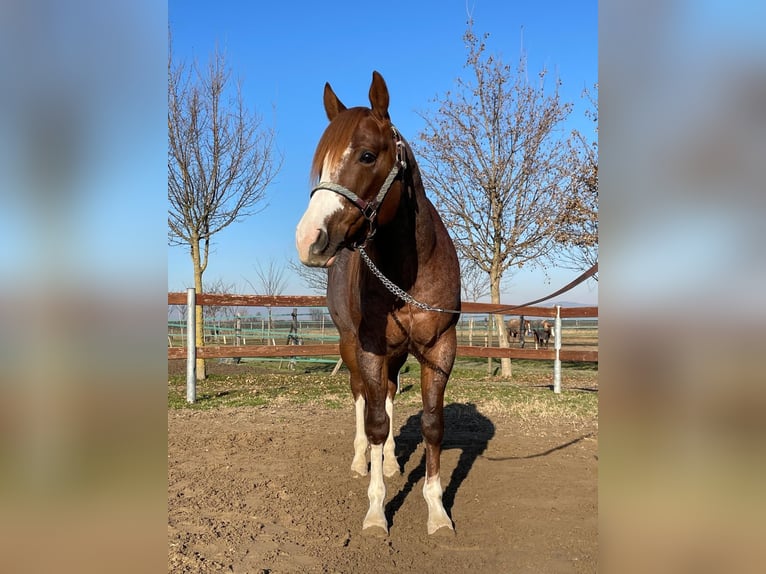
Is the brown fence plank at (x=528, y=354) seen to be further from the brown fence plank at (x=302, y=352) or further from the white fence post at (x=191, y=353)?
the white fence post at (x=191, y=353)

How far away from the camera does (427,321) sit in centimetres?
322

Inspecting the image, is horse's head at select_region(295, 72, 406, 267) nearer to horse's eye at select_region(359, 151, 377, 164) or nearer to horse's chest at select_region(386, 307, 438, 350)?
horse's eye at select_region(359, 151, 377, 164)

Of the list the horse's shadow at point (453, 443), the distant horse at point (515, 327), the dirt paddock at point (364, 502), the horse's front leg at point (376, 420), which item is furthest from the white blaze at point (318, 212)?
the distant horse at point (515, 327)

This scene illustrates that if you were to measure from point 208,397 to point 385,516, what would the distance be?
5.83m

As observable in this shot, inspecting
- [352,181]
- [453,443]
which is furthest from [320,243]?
[453,443]

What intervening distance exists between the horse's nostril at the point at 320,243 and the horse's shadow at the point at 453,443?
2.08 m

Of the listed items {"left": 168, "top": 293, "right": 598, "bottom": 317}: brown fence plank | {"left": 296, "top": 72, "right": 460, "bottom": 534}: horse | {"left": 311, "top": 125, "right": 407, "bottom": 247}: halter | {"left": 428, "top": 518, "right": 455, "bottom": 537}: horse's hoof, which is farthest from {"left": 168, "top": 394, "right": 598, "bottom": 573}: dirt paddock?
{"left": 168, "top": 293, "right": 598, "bottom": 317}: brown fence plank

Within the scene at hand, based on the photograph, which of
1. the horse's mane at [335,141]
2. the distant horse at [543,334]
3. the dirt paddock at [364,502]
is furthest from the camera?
the distant horse at [543,334]

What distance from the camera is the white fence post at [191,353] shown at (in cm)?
781

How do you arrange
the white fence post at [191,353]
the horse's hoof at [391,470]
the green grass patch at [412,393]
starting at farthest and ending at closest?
1. the white fence post at [191,353]
2. the green grass patch at [412,393]
3. the horse's hoof at [391,470]

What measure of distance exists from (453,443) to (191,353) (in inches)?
194
